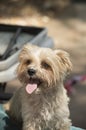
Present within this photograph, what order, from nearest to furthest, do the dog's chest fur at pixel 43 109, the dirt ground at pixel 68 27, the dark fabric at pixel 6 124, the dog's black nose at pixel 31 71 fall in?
the dog's black nose at pixel 31 71 → the dog's chest fur at pixel 43 109 → the dark fabric at pixel 6 124 → the dirt ground at pixel 68 27

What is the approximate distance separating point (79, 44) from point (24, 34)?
470 centimetres

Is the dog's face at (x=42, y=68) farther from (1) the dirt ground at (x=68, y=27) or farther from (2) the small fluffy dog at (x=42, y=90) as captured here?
(1) the dirt ground at (x=68, y=27)

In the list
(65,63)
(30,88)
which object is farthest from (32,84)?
(65,63)

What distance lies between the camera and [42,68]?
279cm

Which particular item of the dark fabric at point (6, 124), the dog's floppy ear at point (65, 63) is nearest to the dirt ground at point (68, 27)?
the dark fabric at point (6, 124)

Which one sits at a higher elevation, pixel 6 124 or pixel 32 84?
pixel 32 84

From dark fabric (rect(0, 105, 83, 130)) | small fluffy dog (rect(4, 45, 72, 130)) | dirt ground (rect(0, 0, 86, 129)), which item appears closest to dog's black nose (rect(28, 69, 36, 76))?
small fluffy dog (rect(4, 45, 72, 130))

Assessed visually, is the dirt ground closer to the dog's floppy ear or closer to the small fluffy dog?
the small fluffy dog

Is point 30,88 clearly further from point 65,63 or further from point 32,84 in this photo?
point 65,63

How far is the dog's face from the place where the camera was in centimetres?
276

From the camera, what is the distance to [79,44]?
8773 millimetres

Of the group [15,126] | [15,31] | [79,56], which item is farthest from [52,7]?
[15,126]

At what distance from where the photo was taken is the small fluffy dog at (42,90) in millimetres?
2777

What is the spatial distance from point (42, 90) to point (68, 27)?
725 centimetres
